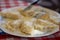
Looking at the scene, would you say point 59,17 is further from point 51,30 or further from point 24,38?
point 24,38

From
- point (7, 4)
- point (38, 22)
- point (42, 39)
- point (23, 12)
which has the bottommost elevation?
point (42, 39)

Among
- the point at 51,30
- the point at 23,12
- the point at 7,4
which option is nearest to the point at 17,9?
the point at 23,12

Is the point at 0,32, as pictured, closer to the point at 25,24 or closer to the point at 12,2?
the point at 25,24

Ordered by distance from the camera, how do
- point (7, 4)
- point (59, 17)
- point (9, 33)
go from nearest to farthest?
1. point (9, 33)
2. point (59, 17)
3. point (7, 4)

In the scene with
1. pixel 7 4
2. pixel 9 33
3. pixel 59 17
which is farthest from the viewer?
pixel 7 4

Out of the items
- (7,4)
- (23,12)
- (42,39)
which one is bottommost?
(42,39)

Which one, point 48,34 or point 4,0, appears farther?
point 4,0

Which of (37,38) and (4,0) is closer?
(37,38)

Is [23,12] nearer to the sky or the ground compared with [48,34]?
nearer to the sky

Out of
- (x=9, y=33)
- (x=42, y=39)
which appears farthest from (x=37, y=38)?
(x=9, y=33)
